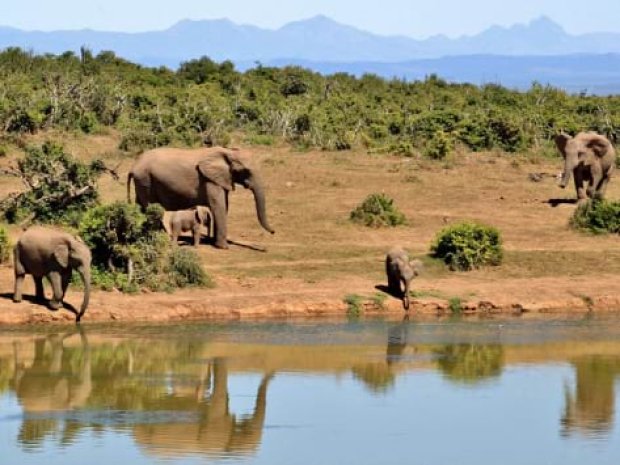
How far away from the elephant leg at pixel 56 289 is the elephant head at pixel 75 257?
0.20 meters

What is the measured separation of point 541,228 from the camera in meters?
32.9

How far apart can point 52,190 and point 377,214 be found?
5.88m

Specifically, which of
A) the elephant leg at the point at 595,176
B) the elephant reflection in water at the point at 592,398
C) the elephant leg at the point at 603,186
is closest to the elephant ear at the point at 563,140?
the elephant leg at the point at 595,176

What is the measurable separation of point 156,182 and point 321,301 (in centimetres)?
464

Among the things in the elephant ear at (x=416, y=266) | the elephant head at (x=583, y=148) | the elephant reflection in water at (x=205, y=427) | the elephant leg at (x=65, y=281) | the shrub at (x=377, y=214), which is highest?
the elephant head at (x=583, y=148)

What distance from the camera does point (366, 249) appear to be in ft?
99.3

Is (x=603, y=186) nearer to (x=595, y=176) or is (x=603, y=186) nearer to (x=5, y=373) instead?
(x=595, y=176)

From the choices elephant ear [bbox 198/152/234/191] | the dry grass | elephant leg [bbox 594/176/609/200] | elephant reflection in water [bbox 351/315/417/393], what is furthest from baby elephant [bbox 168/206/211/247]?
elephant leg [bbox 594/176/609/200]

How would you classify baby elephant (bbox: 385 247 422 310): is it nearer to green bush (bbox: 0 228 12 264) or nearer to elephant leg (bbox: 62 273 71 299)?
elephant leg (bbox: 62 273 71 299)

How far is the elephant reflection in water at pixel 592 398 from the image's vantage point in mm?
18797

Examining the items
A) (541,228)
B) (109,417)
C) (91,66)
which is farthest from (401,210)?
(91,66)

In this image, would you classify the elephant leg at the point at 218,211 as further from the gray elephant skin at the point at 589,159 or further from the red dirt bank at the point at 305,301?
the gray elephant skin at the point at 589,159

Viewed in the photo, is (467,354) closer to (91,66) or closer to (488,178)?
(488,178)

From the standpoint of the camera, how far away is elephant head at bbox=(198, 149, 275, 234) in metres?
29.7
